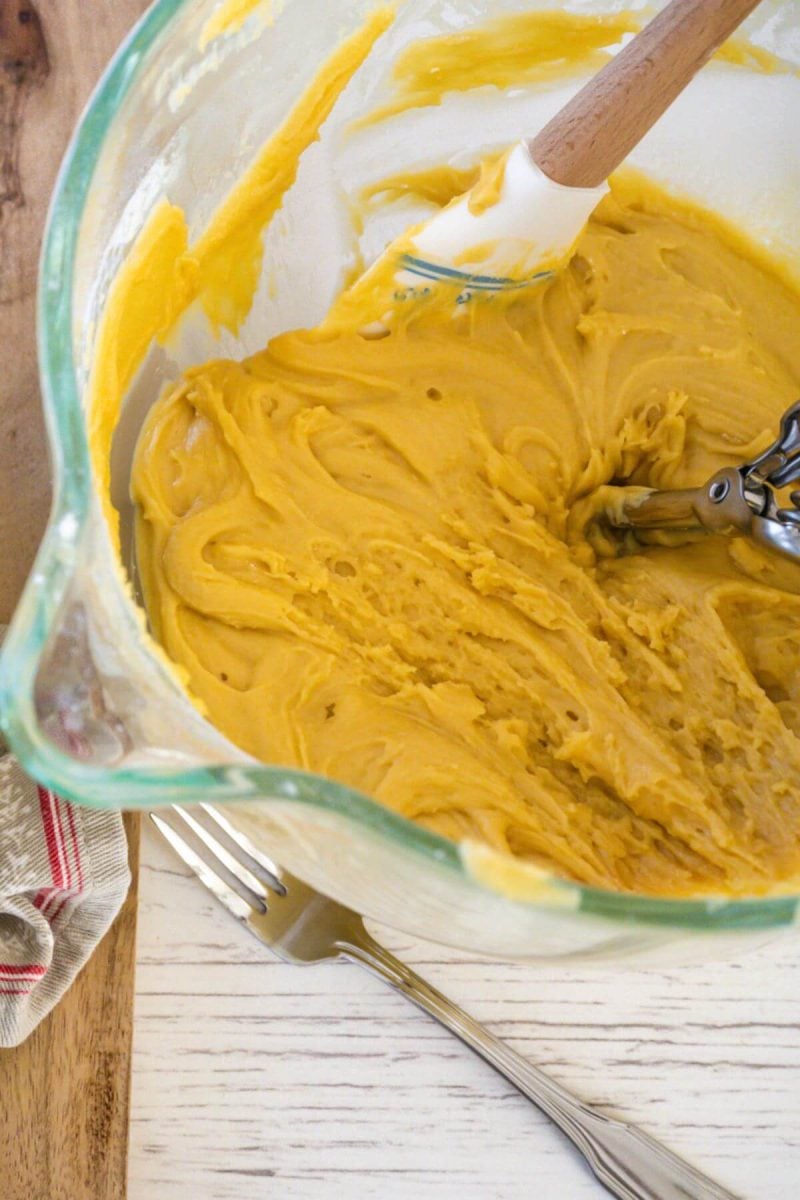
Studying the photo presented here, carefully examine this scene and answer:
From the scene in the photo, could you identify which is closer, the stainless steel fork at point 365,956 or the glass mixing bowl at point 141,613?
the glass mixing bowl at point 141,613

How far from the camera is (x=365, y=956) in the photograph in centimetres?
89

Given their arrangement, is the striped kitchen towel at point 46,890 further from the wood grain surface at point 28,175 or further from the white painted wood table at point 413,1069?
the wood grain surface at point 28,175

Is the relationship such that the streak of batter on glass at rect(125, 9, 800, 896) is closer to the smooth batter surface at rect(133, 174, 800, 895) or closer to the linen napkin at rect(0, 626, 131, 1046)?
the smooth batter surface at rect(133, 174, 800, 895)

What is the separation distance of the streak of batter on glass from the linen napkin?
0.50ft

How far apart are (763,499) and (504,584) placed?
7.7 inches

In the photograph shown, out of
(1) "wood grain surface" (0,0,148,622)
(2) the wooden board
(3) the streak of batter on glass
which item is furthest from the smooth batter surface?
(2) the wooden board

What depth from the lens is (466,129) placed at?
1.06m

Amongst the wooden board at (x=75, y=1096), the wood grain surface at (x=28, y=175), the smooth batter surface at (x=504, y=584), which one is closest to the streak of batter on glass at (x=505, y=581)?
the smooth batter surface at (x=504, y=584)

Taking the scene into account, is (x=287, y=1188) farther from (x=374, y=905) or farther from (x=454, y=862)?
(x=454, y=862)

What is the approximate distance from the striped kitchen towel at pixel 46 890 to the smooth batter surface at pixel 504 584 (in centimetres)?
15

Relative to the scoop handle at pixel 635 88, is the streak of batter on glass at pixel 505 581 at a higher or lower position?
lower

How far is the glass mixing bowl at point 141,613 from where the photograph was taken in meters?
0.58

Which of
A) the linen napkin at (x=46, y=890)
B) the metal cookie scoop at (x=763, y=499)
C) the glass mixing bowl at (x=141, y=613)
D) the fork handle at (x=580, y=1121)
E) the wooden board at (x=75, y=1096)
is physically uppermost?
the glass mixing bowl at (x=141, y=613)

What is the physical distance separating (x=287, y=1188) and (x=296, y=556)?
18.0 inches
